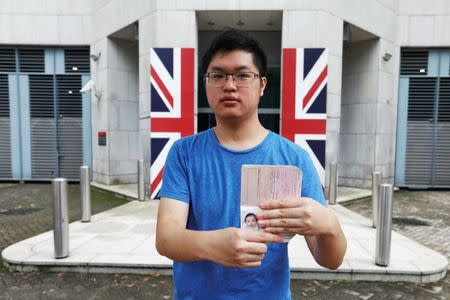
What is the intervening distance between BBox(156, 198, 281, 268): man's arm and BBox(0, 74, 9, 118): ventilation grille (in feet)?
40.3

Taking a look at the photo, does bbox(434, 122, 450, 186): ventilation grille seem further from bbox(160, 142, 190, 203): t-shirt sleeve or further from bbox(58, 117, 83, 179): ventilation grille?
bbox(58, 117, 83, 179): ventilation grille

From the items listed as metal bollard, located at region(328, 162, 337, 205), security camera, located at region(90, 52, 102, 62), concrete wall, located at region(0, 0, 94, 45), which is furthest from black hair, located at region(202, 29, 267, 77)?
concrete wall, located at region(0, 0, 94, 45)

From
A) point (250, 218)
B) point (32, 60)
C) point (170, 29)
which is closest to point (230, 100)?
point (250, 218)

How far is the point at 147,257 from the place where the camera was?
14.2 ft

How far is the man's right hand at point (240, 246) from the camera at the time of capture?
Answer: 1.00 m

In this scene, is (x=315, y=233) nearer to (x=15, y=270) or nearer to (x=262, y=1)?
(x=15, y=270)

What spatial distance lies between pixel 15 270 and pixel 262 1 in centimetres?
728

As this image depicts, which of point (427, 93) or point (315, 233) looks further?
point (427, 93)

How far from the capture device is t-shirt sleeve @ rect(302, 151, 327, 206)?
1275 millimetres

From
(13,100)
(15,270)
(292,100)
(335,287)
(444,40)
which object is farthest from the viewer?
(13,100)

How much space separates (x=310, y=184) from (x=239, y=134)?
35 cm

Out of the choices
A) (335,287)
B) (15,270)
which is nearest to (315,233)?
(335,287)

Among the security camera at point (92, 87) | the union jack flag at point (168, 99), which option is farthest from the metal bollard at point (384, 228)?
the security camera at point (92, 87)

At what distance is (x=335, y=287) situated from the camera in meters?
3.81
